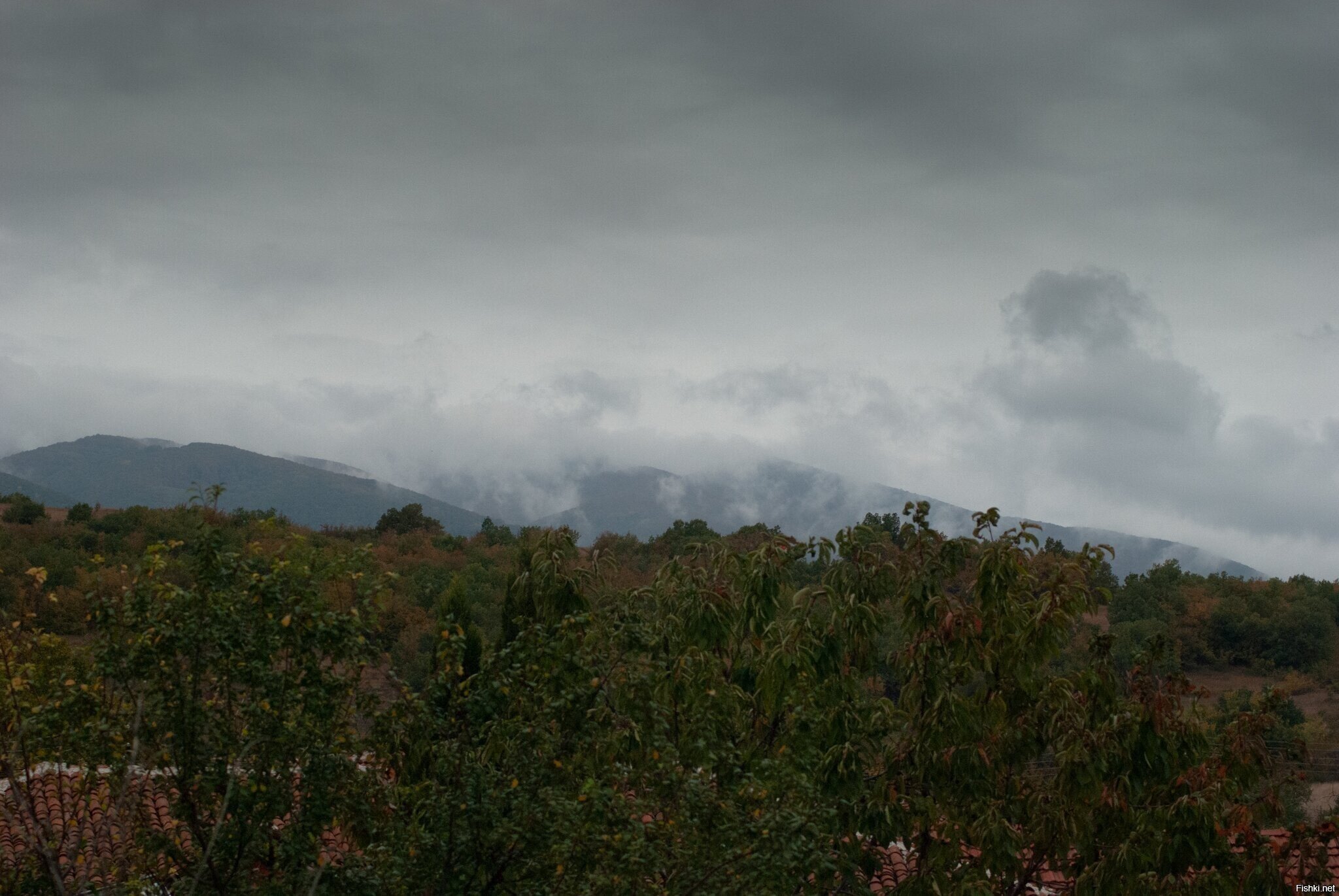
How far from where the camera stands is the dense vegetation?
24.0 ft

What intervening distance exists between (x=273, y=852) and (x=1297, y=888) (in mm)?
7303

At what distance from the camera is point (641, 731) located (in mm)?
8039

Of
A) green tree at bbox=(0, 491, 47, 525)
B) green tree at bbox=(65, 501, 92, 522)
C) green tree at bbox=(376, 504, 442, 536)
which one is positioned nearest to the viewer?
green tree at bbox=(65, 501, 92, 522)

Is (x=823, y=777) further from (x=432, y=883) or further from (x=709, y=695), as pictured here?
(x=432, y=883)

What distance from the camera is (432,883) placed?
742cm

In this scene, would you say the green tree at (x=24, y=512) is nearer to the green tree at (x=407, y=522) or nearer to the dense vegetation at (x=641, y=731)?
the green tree at (x=407, y=522)

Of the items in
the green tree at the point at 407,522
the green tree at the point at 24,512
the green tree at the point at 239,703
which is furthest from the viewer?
the green tree at the point at 407,522

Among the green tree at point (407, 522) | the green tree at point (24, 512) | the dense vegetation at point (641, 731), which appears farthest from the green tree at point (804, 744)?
the green tree at point (407, 522)

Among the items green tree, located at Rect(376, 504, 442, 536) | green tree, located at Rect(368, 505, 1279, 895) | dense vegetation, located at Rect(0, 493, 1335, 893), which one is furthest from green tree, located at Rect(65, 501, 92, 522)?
green tree, located at Rect(368, 505, 1279, 895)

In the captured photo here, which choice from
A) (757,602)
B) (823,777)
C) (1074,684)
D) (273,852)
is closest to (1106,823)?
(1074,684)

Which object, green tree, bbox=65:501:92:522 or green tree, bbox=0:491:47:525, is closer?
green tree, bbox=65:501:92:522

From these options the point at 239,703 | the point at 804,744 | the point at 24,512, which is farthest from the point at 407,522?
the point at 239,703

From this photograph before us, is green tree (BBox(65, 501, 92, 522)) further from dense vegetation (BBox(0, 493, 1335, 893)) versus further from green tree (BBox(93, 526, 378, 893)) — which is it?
green tree (BBox(93, 526, 378, 893))

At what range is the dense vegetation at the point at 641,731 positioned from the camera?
7.31m
